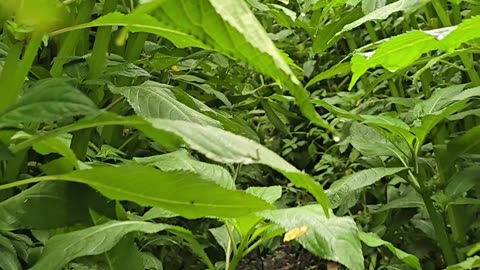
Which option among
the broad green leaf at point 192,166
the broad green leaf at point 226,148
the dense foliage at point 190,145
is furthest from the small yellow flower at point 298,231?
the broad green leaf at point 226,148

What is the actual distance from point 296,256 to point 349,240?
3.83 ft

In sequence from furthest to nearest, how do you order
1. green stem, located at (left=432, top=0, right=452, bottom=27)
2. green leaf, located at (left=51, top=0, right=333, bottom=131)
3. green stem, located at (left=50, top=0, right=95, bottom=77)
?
green stem, located at (left=432, top=0, right=452, bottom=27) → green stem, located at (left=50, top=0, right=95, bottom=77) → green leaf, located at (left=51, top=0, right=333, bottom=131)

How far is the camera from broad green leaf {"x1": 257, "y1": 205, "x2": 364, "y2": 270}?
0.61 m

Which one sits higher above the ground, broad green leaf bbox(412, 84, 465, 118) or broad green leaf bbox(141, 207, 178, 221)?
broad green leaf bbox(141, 207, 178, 221)

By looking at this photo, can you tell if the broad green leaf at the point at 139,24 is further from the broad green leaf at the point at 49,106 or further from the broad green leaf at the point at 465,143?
the broad green leaf at the point at 465,143

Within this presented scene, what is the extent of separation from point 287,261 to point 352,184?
30.8 inches

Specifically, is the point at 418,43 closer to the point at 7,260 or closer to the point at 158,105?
the point at 158,105

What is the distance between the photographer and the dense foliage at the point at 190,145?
0.36 m

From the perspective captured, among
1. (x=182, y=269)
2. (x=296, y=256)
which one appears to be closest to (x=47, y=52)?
(x=182, y=269)

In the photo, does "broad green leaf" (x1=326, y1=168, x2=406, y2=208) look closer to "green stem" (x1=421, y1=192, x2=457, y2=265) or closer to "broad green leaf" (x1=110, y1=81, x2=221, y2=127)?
"green stem" (x1=421, y1=192, x2=457, y2=265)

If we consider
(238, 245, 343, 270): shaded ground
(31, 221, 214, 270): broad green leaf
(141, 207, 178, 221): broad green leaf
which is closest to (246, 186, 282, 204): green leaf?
(141, 207, 178, 221): broad green leaf

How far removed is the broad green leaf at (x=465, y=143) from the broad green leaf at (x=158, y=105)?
0.50 metres

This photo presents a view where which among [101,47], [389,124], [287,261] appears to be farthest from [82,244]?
[287,261]

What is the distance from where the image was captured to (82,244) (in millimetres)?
561
